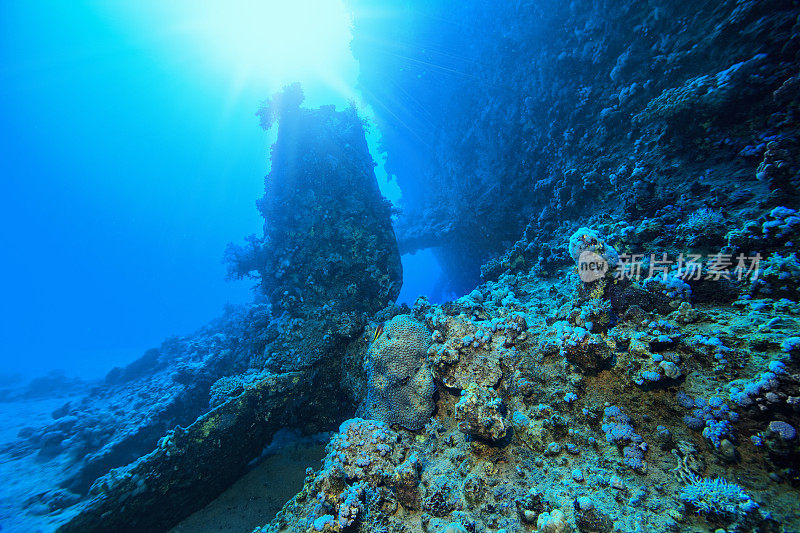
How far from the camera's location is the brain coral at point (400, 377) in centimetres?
492

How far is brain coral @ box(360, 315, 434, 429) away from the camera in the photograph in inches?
194

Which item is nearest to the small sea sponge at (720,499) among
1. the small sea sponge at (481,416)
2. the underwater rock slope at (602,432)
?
the underwater rock slope at (602,432)

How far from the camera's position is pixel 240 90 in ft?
203

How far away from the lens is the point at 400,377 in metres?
5.20

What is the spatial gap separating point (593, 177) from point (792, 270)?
16.9 ft

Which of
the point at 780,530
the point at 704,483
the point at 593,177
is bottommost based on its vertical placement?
the point at 780,530

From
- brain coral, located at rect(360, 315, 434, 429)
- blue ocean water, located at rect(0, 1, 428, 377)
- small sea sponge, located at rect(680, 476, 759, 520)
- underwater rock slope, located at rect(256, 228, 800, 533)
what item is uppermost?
blue ocean water, located at rect(0, 1, 428, 377)

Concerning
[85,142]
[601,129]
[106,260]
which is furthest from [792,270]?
[106,260]

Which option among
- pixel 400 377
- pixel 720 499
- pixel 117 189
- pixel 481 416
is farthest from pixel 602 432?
pixel 117 189

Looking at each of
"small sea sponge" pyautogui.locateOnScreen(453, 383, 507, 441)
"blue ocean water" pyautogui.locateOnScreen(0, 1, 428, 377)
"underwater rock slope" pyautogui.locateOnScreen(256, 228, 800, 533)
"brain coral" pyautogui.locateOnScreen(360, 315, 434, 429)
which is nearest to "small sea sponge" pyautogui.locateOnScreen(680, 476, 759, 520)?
"underwater rock slope" pyautogui.locateOnScreen(256, 228, 800, 533)

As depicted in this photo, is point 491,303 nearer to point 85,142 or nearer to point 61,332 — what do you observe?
point 85,142

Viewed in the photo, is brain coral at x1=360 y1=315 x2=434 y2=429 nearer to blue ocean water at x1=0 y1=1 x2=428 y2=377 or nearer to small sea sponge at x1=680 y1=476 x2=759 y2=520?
small sea sponge at x1=680 y1=476 x2=759 y2=520

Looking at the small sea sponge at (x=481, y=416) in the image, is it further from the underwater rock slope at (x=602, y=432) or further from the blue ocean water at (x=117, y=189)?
the blue ocean water at (x=117, y=189)

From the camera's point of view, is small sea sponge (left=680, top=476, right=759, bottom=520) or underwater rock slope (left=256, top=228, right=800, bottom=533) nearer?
small sea sponge (left=680, top=476, right=759, bottom=520)
